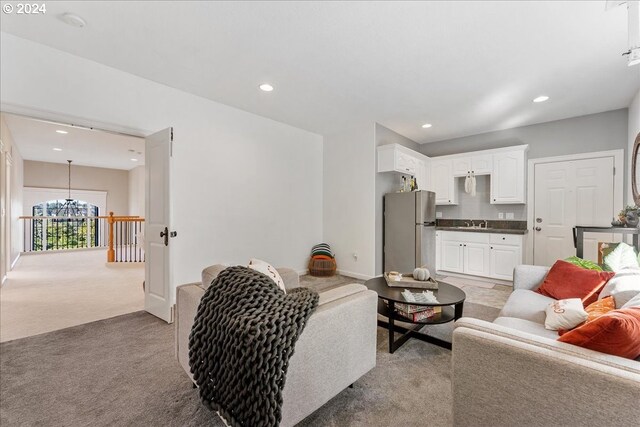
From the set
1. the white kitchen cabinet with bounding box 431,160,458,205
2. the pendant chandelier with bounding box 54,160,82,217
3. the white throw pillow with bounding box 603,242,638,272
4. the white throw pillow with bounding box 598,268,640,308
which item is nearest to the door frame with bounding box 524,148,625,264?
the white kitchen cabinet with bounding box 431,160,458,205

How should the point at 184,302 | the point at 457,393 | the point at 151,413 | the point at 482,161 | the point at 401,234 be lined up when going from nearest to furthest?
the point at 457,393, the point at 151,413, the point at 184,302, the point at 401,234, the point at 482,161

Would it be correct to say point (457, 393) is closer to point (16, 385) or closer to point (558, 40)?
point (16, 385)

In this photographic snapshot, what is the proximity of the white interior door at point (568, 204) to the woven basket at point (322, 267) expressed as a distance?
3329mm

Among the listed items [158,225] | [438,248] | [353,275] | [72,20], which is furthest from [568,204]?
[72,20]

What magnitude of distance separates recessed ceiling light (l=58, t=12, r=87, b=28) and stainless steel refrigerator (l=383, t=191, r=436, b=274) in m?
4.11

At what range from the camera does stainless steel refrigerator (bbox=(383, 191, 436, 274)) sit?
428cm

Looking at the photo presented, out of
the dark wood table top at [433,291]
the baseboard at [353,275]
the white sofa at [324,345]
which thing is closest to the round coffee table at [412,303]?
the dark wood table top at [433,291]

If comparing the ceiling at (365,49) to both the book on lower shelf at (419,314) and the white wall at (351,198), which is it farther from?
the book on lower shelf at (419,314)

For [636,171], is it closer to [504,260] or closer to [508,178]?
[508,178]

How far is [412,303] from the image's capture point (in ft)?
6.95

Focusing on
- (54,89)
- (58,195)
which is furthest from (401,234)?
(58,195)

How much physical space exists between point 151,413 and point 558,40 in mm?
4013

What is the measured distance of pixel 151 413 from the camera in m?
1.55

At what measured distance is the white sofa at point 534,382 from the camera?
847mm
